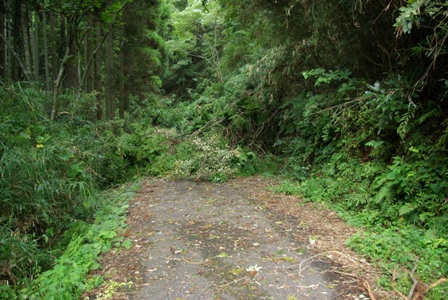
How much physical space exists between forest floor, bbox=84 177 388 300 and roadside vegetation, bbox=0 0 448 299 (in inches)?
10.6

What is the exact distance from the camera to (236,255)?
3.69m

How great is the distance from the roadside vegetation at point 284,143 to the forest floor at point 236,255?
270 mm

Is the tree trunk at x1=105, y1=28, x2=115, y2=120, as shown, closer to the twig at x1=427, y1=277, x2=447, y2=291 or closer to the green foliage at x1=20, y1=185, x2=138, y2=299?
the green foliage at x1=20, y1=185, x2=138, y2=299

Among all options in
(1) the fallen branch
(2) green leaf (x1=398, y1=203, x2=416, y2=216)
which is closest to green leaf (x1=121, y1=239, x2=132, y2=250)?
(1) the fallen branch

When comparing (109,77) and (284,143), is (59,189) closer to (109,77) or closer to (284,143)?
(284,143)

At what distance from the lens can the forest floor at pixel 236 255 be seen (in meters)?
3.04

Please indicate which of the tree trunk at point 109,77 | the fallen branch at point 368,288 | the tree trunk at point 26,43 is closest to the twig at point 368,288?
the fallen branch at point 368,288

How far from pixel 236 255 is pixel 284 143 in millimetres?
4932

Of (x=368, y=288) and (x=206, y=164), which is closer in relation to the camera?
(x=368, y=288)

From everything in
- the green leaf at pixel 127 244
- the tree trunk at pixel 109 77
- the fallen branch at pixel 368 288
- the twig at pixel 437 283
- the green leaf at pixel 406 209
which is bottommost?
the green leaf at pixel 127 244

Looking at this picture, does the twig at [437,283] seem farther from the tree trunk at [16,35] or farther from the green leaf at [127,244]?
the tree trunk at [16,35]

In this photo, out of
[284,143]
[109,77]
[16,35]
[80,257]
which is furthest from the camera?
[109,77]

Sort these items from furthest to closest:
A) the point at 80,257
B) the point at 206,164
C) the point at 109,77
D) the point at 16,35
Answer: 1. the point at 109,77
2. the point at 16,35
3. the point at 206,164
4. the point at 80,257

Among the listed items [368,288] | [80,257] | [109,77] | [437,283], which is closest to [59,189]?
[80,257]
